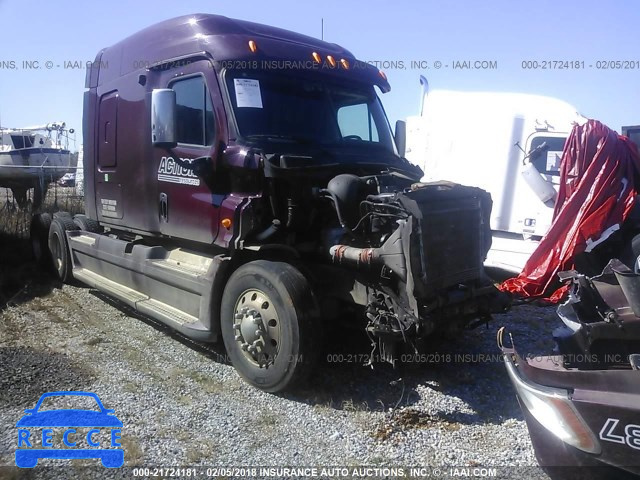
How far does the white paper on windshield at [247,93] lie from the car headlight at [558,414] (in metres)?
3.01

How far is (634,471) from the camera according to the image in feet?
8.14

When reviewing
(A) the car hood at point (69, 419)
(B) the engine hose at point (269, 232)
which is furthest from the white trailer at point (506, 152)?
(A) the car hood at point (69, 419)

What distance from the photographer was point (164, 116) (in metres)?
4.53

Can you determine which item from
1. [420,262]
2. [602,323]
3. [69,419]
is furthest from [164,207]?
[602,323]

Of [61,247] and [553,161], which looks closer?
[61,247]

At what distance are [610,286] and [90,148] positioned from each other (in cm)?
594

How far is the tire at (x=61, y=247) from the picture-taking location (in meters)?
7.45

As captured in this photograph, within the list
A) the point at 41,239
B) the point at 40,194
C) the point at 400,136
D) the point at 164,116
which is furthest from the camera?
the point at 40,194

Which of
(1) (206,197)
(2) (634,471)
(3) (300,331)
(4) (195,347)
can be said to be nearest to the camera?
(2) (634,471)

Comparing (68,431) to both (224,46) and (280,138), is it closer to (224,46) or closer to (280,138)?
(280,138)

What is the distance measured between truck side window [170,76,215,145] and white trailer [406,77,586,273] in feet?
17.3

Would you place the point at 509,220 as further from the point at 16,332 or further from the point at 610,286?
the point at 16,332

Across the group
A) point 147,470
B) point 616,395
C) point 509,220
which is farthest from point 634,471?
point 509,220

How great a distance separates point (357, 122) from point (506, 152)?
4.00 meters
